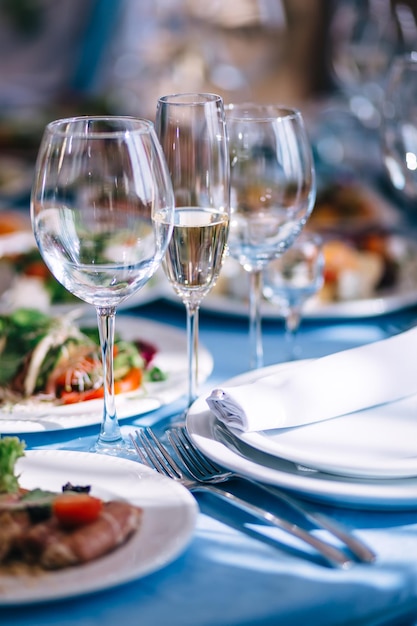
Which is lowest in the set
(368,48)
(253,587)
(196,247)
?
Result: (253,587)

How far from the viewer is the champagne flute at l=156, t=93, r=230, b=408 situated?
1.05 meters

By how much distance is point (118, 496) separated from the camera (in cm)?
87

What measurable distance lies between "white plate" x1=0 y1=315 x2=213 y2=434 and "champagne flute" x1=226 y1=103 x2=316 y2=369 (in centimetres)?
19

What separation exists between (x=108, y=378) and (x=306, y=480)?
0.91 feet

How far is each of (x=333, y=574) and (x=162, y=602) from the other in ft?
0.49

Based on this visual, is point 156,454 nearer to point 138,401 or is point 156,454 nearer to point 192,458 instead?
point 192,458

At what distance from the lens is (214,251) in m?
1.07

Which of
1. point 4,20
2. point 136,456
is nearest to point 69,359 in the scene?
point 136,456

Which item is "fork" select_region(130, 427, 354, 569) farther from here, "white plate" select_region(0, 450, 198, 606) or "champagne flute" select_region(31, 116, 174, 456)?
"champagne flute" select_region(31, 116, 174, 456)

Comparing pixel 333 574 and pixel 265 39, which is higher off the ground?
pixel 265 39

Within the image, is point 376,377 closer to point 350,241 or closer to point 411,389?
point 411,389

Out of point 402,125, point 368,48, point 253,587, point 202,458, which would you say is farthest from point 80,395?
point 368,48

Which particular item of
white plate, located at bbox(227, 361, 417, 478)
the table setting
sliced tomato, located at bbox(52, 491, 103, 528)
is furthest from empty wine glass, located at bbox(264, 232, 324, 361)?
sliced tomato, located at bbox(52, 491, 103, 528)

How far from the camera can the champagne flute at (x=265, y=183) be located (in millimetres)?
1219
